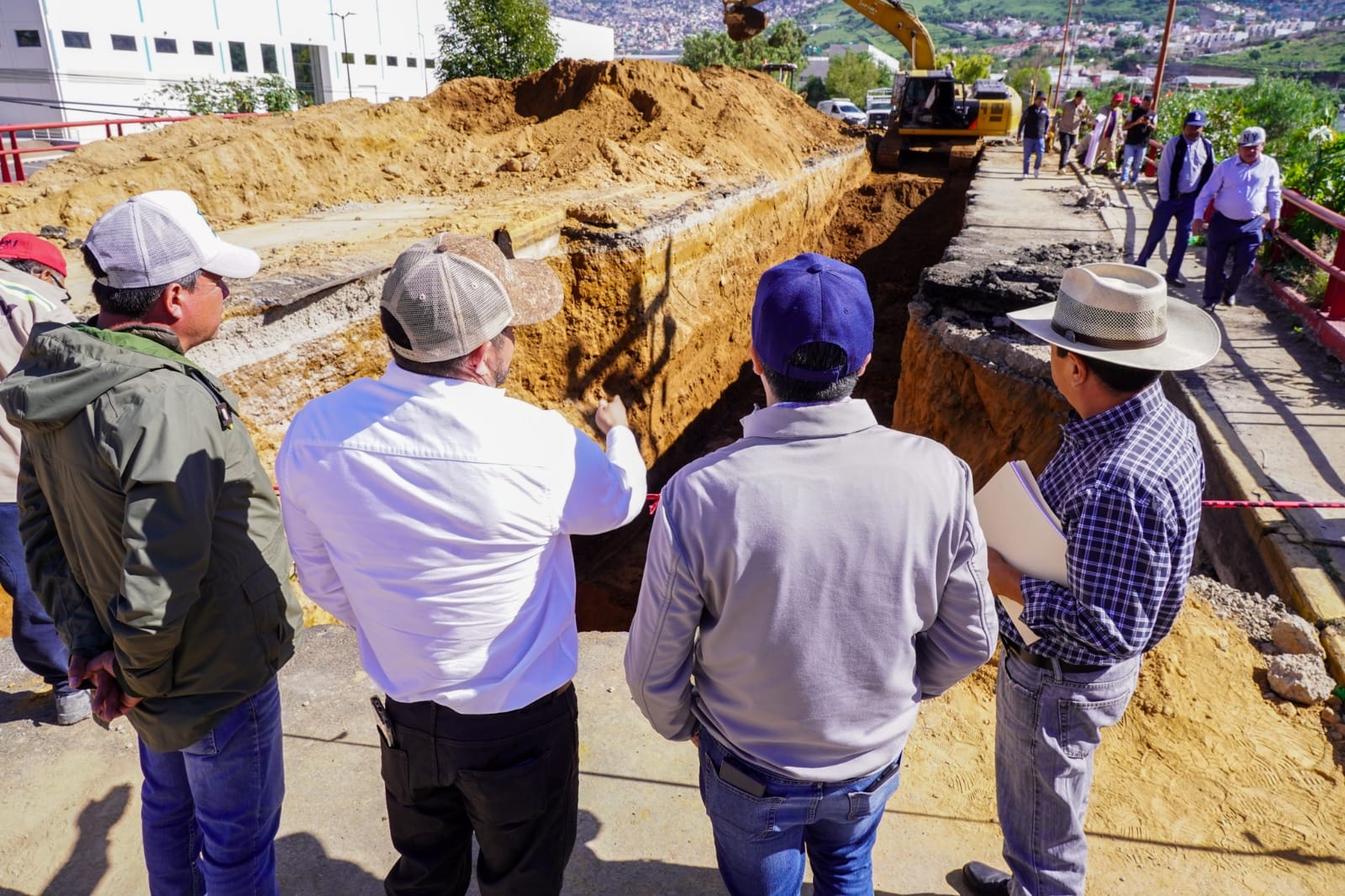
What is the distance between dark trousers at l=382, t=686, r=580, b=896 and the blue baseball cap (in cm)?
105

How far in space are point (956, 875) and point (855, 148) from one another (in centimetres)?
1880

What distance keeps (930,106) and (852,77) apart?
47191mm

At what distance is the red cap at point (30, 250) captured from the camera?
3525mm

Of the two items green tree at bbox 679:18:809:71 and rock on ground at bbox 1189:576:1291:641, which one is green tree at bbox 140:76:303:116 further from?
green tree at bbox 679:18:809:71

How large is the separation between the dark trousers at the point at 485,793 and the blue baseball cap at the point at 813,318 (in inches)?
41.4

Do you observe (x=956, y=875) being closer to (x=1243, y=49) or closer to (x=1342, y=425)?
(x=1342, y=425)

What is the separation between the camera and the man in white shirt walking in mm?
1786

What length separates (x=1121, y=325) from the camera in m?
2.14

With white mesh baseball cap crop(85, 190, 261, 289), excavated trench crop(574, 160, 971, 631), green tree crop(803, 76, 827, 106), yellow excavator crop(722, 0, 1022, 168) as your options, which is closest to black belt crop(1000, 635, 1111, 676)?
white mesh baseball cap crop(85, 190, 261, 289)

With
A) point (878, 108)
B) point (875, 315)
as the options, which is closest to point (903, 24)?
point (875, 315)

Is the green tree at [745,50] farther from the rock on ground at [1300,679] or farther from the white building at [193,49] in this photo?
the rock on ground at [1300,679]

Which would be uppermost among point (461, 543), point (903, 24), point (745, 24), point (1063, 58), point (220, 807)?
point (1063, 58)

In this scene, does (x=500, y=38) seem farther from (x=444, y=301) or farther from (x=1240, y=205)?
(x=444, y=301)

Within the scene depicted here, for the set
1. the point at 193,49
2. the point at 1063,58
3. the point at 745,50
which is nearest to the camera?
the point at 193,49
